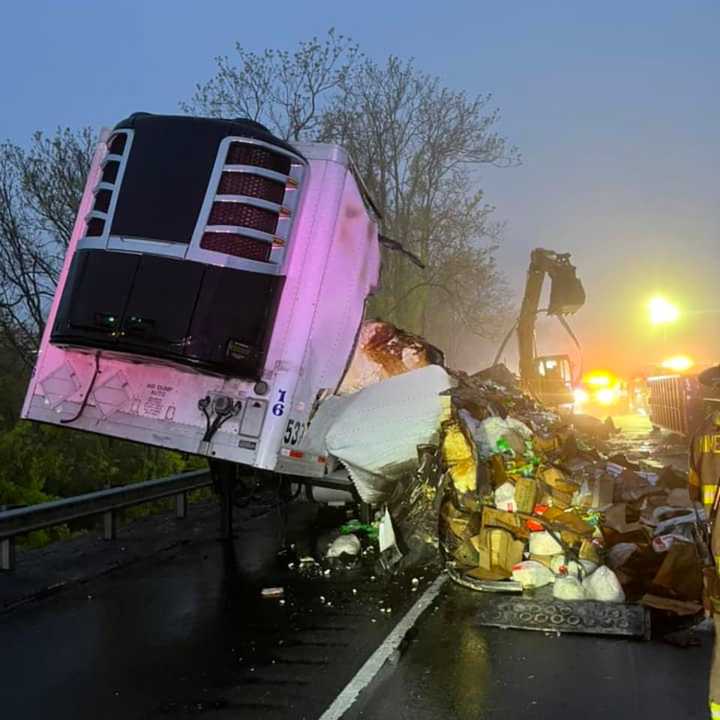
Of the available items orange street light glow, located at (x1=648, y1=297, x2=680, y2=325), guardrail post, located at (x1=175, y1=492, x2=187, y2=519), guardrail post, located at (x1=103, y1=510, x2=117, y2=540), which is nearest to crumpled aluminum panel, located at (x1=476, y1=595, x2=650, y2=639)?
guardrail post, located at (x1=103, y1=510, x2=117, y2=540)

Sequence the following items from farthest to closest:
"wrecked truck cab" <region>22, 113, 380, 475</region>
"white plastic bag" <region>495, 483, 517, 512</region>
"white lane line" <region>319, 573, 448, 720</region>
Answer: "white plastic bag" <region>495, 483, 517, 512</region> → "wrecked truck cab" <region>22, 113, 380, 475</region> → "white lane line" <region>319, 573, 448, 720</region>

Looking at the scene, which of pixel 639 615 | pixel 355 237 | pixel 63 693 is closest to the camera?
pixel 63 693

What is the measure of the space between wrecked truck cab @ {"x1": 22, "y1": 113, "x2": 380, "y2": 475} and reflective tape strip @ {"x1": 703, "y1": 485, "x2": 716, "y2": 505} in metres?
3.39

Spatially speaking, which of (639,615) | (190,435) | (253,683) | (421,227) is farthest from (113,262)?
(421,227)

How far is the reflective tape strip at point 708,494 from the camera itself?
3861 millimetres

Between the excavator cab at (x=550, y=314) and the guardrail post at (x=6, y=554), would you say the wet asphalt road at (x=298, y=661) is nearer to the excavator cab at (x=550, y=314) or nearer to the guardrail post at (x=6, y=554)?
the guardrail post at (x=6, y=554)

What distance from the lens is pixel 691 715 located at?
4.29 m

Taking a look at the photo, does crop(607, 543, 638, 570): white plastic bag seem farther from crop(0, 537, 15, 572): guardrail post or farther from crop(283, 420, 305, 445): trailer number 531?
crop(0, 537, 15, 572): guardrail post

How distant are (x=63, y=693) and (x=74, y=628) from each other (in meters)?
1.37

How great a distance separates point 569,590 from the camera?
648 centimetres

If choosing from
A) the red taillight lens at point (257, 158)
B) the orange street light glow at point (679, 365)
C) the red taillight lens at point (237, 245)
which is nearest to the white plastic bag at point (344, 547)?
the red taillight lens at point (237, 245)

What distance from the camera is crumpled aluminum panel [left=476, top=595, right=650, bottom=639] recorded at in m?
5.76

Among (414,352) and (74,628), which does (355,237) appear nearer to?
(414,352)

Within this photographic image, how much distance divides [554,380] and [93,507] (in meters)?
10.8
